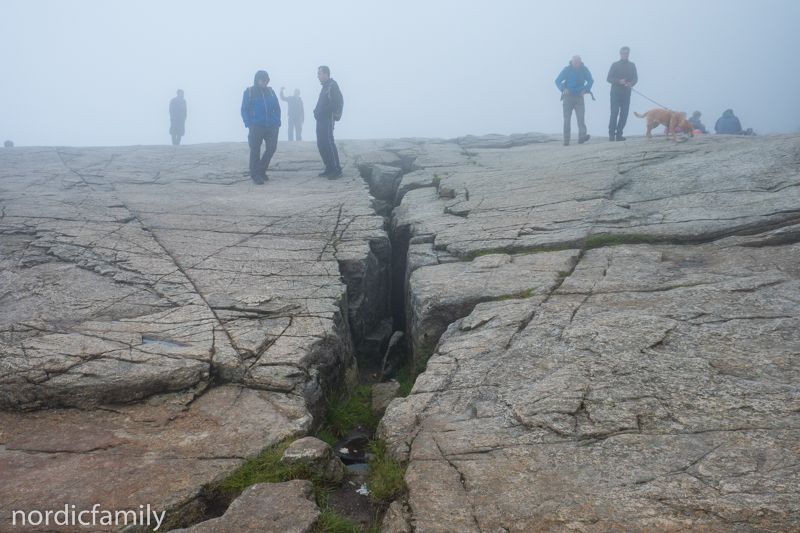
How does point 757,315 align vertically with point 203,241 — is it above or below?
below

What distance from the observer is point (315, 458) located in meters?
3.46

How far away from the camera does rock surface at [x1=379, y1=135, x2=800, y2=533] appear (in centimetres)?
275

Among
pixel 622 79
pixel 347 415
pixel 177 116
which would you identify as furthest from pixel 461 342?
pixel 177 116

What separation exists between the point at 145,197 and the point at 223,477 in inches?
314

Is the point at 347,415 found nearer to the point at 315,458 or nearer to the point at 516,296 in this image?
the point at 315,458

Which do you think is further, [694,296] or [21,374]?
[694,296]

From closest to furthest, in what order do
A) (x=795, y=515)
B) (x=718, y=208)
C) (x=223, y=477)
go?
(x=795, y=515), (x=223, y=477), (x=718, y=208)

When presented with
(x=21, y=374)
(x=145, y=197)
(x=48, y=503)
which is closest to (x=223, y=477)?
(x=48, y=503)

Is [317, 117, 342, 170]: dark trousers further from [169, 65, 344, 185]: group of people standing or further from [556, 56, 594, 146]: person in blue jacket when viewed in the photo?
[556, 56, 594, 146]: person in blue jacket

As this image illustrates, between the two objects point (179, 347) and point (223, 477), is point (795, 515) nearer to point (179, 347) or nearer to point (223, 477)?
point (223, 477)

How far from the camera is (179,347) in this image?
4.50 metres

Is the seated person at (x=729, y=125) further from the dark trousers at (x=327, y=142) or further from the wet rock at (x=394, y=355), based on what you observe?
the wet rock at (x=394, y=355)

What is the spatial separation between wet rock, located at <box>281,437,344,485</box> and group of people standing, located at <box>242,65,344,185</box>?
8581 millimetres

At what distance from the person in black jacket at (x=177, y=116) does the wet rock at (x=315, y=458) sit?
65.5 feet
